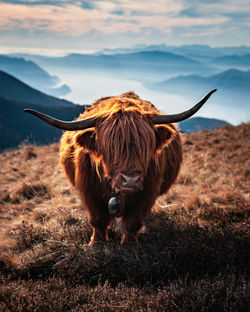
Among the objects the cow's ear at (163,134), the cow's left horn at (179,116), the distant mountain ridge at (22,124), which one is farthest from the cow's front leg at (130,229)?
the distant mountain ridge at (22,124)

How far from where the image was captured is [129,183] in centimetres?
262

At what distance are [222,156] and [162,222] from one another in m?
4.50

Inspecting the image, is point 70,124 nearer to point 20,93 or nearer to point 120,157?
point 120,157

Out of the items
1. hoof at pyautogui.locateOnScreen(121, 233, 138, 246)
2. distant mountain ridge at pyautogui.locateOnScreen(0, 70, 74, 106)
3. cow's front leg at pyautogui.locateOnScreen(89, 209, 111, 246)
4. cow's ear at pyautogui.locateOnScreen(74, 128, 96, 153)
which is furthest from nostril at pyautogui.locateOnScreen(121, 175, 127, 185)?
distant mountain ridge at pyautogui.locateOnScreen(0, 70, 74, 106)

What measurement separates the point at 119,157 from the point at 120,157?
0.04ft

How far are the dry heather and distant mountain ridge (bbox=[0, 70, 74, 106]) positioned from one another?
123157 mm

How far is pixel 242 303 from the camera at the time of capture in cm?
220

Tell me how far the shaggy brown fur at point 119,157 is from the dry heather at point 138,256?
1.37ft

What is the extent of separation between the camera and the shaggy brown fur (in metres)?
2.86

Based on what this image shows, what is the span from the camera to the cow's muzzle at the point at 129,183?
2.62 m

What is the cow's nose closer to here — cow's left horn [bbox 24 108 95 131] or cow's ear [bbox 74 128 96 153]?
cow's ear [bbox 74 128 96 153]

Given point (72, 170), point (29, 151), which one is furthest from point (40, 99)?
point (72, 170)

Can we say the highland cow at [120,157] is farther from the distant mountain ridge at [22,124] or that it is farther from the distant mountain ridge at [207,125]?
the distant mountain ridge at [22,124]

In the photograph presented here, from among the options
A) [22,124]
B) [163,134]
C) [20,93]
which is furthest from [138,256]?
[20,93]
